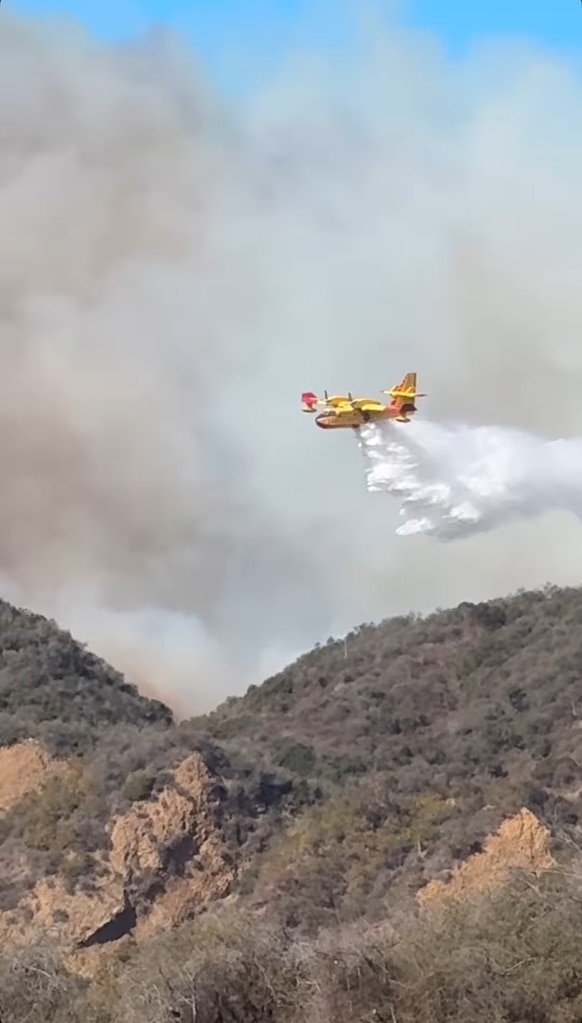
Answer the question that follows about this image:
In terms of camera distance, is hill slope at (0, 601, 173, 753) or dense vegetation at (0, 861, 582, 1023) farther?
hill slope at (0, 601, 173, 753)

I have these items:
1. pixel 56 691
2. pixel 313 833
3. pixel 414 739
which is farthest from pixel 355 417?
pixel 56 691

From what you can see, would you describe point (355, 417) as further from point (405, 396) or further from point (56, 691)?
point (56, 691)

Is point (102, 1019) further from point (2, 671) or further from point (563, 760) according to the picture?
point (2, 671)

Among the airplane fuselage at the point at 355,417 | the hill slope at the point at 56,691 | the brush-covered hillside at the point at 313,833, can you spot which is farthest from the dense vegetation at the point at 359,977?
the hill slope at the point at 56,691

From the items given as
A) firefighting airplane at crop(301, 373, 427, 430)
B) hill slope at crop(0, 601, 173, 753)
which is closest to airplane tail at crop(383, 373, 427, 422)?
firefighting airplane at crop(301, 373, 427, 430)

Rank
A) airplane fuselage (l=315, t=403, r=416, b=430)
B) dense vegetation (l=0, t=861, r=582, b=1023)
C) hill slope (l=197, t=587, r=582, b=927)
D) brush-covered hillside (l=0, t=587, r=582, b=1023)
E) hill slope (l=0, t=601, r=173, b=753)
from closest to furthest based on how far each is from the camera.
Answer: dense vegetation (l=0, t=861, r=582, b=1023) → brush-covered hillside (l=0, t=587, r=582, b=1023) → airplane fuselage (l=315, t=403, r=416, b=430) → hill slope (l=197, t=587, r=582, b=927) → hill slope (l=0, t=601, r=173, b=753)

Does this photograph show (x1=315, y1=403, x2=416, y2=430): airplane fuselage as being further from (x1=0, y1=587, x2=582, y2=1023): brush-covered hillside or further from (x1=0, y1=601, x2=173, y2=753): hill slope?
(x1=0, y1=601, x2=173, y2=753): hill slope

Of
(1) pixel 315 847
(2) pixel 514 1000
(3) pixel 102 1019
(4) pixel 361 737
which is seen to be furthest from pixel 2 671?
(2) pixel 514 1000

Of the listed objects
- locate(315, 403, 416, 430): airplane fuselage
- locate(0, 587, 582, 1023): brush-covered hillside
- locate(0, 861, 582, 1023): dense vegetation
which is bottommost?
locate(0, 861, 582, 1023): dense vegetation
